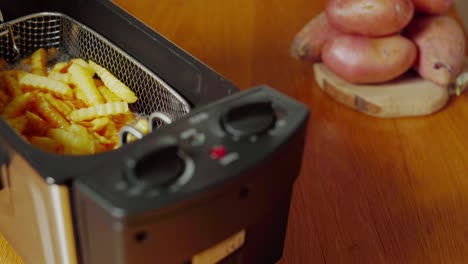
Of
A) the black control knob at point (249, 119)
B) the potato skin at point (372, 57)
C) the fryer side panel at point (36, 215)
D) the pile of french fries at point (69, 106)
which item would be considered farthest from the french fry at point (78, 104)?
the potato skin at point (372, 57)

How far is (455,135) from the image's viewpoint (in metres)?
0.96

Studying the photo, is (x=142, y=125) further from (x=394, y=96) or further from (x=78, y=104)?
(x=394, y=96)

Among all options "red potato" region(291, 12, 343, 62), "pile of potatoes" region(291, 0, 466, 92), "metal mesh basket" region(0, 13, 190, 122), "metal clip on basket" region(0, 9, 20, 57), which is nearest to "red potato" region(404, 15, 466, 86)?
"pile of potatoes" region(291, 0, 466, 92)

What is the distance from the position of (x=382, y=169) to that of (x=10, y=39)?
1.65 feet

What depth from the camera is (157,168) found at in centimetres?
49

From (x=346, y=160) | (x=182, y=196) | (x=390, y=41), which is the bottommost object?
(x=346, y=160)

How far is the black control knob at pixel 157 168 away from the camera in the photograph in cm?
48

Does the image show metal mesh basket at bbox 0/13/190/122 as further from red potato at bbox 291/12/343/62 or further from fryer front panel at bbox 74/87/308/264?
red potato at bbox 291/12/343/62

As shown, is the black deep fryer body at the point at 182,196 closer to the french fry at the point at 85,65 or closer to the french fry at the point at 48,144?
the french fry at the point at 48,144

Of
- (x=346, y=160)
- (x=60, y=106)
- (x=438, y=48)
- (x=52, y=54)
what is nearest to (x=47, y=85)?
(x=60, y=106)

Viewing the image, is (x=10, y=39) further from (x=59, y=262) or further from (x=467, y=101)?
(x=467, y=101)

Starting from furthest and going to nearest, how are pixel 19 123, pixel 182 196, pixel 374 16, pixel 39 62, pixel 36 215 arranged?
pixel 374 16
pixel 39 62
pixel 19 123
pixel 36 215
pixel 182 196

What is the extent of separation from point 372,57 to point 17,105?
1.62 ft

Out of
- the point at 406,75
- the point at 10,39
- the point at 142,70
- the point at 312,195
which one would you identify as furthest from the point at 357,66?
the point at 10,39
